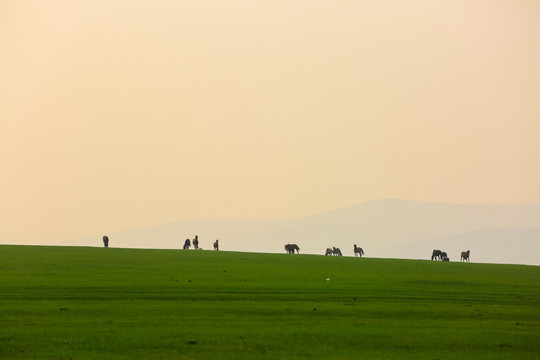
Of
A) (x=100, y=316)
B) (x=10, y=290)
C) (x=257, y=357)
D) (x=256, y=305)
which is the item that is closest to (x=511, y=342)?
(x=257, y=357)

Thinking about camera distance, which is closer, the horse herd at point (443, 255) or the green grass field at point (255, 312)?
the green grass field at point (255, 312)

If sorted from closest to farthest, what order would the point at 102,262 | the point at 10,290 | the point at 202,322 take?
the point at 202,322, the point at 10,290, the point at 102,262

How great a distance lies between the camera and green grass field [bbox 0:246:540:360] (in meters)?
25.0

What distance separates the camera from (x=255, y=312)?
33531 mm

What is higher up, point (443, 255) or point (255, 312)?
point (443, 255)

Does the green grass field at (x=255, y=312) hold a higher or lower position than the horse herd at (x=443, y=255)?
lower

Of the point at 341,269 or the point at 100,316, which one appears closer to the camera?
the point at 100,316

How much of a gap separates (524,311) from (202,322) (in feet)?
46.4

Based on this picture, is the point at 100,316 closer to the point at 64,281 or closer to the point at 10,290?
the point at 10,290

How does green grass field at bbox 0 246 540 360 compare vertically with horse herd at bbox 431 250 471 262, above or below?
below

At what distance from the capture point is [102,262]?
5950 cm

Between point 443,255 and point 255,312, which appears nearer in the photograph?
point 255,312

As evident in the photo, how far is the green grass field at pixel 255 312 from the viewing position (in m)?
25.0

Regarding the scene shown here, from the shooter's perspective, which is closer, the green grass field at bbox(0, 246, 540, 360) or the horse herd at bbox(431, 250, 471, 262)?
the green grass field at bbox(0, 246, 540, 360)
